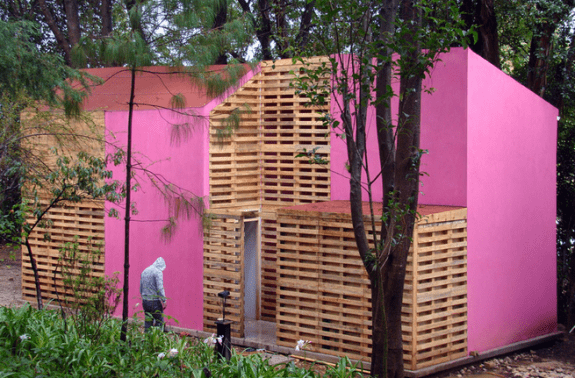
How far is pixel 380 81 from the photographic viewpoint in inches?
253

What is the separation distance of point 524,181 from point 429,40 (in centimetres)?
541

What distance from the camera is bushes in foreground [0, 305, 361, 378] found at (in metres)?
5.46

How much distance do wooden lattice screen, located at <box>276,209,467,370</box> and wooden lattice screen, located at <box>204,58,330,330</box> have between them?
144cm

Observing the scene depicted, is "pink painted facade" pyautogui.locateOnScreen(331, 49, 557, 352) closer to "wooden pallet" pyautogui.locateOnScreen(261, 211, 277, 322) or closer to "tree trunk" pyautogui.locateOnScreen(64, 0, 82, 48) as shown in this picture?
"wooden pallet" pyautogui.locateOnScreen(261, 211, 277, 322)

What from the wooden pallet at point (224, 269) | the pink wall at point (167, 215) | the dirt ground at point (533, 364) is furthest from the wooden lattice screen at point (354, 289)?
the pink wall at point (167, 215)

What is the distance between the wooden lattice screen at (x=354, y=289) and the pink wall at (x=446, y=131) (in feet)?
1.64

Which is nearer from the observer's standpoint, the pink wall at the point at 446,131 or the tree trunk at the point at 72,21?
the pink wall at the point at 446,131

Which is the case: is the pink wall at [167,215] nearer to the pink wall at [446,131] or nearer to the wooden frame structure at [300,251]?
the wooden frame structure at [300,251]

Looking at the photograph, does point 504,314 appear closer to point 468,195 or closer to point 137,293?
point 468,195

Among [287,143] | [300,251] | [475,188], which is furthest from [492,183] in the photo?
[287,143]

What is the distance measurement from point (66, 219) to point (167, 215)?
233cm

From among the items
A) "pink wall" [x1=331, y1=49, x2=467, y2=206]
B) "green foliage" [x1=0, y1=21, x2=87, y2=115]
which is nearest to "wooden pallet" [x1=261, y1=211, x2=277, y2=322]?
"pink wall" [x1=331, y1=49, x2=467, y2=206]

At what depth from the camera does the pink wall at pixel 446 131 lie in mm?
8680

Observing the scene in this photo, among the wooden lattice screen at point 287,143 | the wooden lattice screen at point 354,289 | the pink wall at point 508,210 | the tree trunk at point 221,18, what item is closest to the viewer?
the tree trunk at point 221,18
